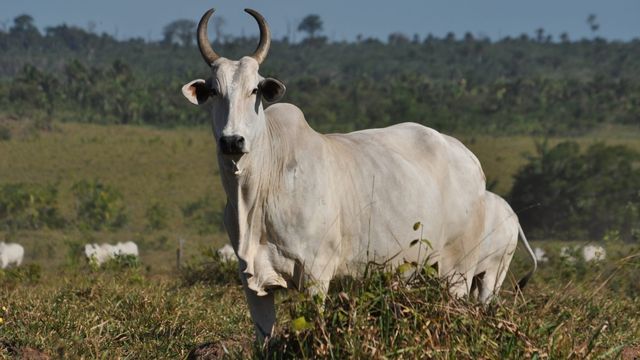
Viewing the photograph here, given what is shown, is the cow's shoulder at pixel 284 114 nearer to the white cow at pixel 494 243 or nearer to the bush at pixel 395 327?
the bush at pixel 395 327

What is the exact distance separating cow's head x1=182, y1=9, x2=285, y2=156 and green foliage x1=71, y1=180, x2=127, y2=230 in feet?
86.5

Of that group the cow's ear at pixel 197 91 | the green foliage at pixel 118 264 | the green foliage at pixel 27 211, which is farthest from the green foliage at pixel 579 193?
the cow's ear at pixel 197 91

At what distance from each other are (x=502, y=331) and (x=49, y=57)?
356ft

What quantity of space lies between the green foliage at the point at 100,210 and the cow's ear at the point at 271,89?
26.5 meters

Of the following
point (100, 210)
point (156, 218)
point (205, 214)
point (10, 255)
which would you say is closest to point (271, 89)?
point (10, 255)

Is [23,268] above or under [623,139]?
above

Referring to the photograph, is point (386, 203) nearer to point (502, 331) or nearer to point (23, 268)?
point (502, 331)

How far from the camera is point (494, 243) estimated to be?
24.1ft

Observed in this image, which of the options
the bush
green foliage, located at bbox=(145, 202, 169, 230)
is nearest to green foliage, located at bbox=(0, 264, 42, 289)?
the bush

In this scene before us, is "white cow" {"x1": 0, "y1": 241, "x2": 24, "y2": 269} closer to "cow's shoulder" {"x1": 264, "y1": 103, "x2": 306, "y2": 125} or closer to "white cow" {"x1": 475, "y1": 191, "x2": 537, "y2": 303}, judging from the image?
"white cow" {"x1": 475, "y1": 191, "x2": 537, "y2": 303}

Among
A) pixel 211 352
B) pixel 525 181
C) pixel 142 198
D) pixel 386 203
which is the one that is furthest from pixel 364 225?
pixel 142 198

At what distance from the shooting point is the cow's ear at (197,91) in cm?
562

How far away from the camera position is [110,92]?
58781 millimetres

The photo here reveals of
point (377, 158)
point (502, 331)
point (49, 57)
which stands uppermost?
point (377, 158)
